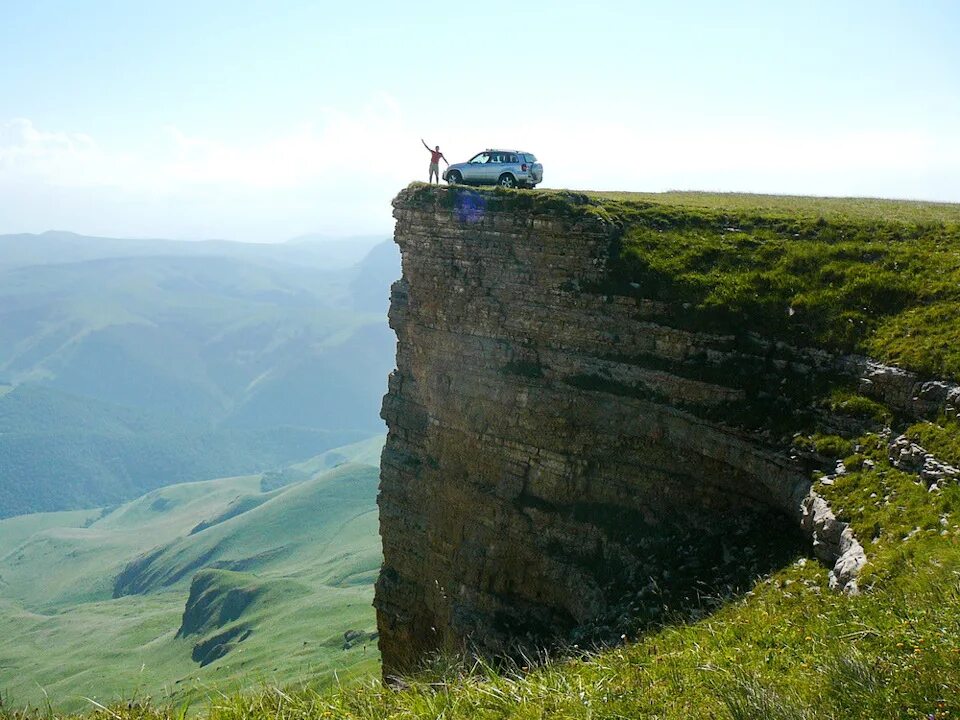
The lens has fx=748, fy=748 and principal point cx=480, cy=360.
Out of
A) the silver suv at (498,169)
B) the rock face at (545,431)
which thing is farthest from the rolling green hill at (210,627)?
the silver suv at (498,169)

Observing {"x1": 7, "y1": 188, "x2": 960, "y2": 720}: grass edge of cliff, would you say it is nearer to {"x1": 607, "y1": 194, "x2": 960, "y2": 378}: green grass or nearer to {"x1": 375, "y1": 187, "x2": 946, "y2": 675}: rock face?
{"x1": 375, "y1": 187, "x2": 946, "y2": 675}: rock face

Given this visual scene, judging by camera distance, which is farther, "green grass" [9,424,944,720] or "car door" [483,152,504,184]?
"car door" [483,152,504,184]

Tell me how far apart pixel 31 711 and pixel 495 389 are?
2020 cm

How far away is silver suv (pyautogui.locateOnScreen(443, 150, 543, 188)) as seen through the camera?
38.1 metres

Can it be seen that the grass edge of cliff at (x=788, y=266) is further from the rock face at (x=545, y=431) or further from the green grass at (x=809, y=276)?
the rock face at (x=545, y=431)

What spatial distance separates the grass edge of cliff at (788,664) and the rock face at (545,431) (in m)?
3.30

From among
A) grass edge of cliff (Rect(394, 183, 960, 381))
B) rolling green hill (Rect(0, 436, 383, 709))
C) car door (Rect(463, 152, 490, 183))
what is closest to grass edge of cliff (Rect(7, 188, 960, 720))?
grass edge of cliff (Rect(394, 183, 960, 381))

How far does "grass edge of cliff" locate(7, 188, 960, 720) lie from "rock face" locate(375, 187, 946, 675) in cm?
330

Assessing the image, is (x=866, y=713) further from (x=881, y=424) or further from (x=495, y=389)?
(x=495, y=389)

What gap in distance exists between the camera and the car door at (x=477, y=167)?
126 feet

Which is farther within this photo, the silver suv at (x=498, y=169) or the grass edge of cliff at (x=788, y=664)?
the silver suv at (x=498, y=169)

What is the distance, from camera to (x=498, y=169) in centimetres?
3812

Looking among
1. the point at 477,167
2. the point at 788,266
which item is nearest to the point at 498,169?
the point at 477,167

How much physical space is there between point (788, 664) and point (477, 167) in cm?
3129
